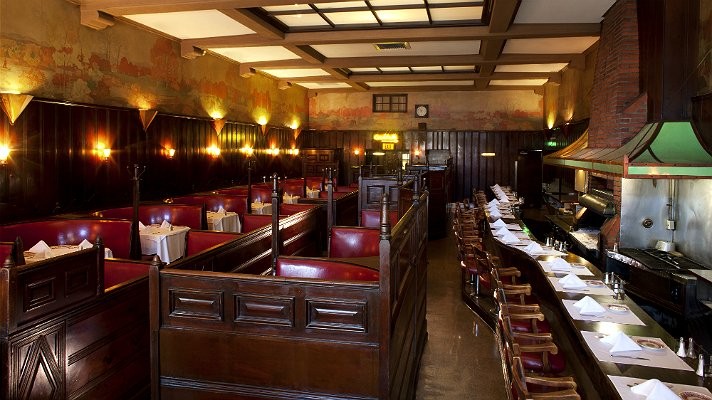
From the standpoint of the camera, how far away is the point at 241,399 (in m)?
2.96

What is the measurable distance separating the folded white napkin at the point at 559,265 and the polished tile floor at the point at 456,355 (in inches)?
42.5

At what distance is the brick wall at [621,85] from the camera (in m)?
7.16

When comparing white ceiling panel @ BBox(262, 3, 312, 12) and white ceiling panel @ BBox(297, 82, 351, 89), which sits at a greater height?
white ceiling panel @ BBox(297, 82, 351, 89)

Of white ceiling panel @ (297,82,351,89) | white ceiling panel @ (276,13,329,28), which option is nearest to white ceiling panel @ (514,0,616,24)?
white ceiling panel @ (276,13,329,28)

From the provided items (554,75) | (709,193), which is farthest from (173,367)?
(554,75)

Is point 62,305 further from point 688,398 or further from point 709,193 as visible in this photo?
point 709,193

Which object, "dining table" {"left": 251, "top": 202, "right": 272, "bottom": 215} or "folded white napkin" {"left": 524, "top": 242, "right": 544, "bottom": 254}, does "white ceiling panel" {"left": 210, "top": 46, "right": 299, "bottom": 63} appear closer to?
"dining table" {"left": 251, "top": 202, "right": 272, "bottom": 215}

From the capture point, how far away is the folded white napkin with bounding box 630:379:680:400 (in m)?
2.45

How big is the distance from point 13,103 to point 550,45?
1047 cm

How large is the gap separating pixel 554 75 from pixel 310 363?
1489cm

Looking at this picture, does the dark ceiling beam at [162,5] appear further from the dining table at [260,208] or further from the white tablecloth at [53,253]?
the white tablecloth at [53,253]

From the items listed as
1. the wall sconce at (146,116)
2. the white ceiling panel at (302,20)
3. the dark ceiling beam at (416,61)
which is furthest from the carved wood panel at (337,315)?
the dark ceiling beam at (416,61)

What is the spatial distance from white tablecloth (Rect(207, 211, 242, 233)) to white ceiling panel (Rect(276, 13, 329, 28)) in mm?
3969

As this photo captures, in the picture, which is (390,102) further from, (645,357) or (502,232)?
(645,357)
